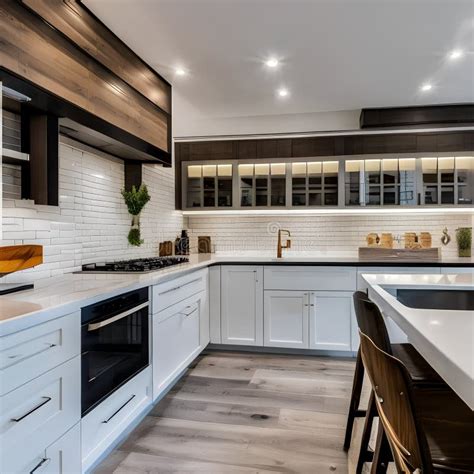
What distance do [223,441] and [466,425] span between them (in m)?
1.44

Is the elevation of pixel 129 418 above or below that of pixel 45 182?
below

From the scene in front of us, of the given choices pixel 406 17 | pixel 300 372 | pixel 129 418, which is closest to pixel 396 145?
pixel 406 17

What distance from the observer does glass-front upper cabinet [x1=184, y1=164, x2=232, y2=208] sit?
14.2 feet

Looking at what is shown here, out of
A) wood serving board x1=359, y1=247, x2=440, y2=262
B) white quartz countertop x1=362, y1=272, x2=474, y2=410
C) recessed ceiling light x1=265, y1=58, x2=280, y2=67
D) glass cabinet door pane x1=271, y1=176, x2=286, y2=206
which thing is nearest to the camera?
white quartz countertop x1=362, y1=272, x2=474, y2=410

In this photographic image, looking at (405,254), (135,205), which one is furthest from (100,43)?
(405,254)

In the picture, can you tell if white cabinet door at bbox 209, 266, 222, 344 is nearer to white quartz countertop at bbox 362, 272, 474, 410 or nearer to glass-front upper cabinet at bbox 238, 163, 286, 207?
glass-front upper cabinet at bbox 238, 163, 286, 207

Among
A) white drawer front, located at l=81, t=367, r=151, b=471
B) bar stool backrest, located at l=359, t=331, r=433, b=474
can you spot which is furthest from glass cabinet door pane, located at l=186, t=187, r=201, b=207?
bar stool backrest, located at l=359, t=331, r=433, b=474

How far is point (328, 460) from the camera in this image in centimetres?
198

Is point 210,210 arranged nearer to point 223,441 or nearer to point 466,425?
point 223,441

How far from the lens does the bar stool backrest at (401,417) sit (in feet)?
2.57

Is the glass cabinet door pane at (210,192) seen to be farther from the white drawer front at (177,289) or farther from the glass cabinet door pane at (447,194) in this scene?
the glass cabinet door pane at (447,194)

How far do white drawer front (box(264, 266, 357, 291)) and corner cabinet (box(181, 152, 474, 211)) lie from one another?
0.83 metres

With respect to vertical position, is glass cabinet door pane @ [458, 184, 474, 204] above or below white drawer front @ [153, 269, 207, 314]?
above

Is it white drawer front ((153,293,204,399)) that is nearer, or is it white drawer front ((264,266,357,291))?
white drawer front ((153,293,204,399))
